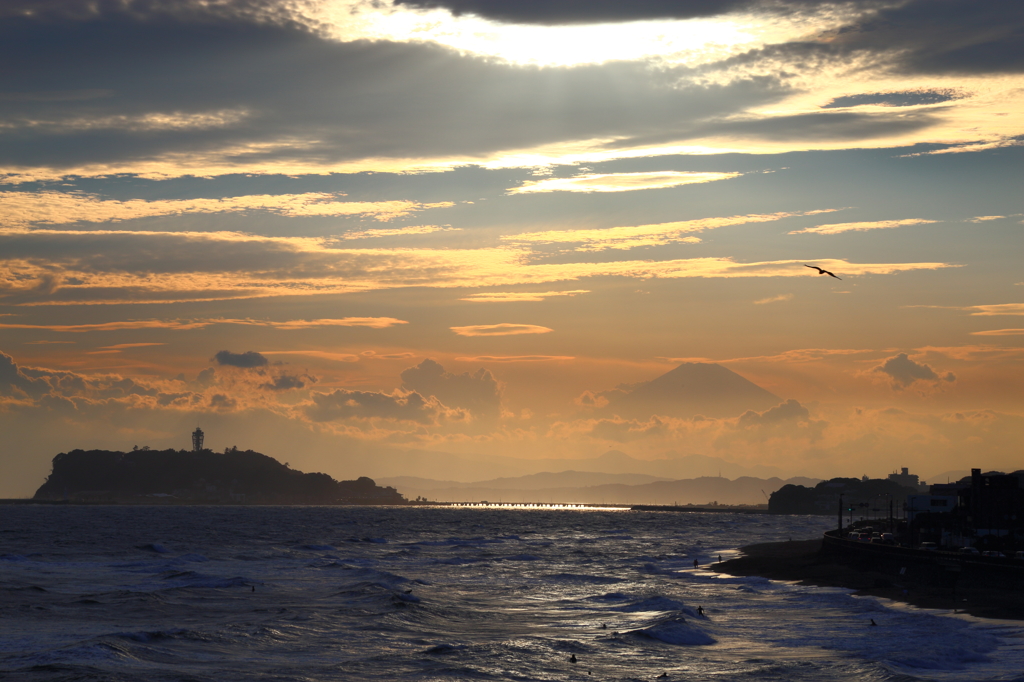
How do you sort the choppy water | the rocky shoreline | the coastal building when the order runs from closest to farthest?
the choppy water
the rocky shoreline
the coastal building

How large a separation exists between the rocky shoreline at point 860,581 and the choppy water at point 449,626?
3.76 meters

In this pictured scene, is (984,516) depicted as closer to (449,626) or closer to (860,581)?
(860,581)

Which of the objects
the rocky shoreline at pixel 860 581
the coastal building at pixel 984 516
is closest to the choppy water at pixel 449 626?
the rocky shoreline at pixel 860 581

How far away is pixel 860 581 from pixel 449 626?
48296mm

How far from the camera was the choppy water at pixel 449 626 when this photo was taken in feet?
161

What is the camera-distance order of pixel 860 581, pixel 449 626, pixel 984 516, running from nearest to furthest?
pixel 449 626
pixel 860 581
pixel 984 516

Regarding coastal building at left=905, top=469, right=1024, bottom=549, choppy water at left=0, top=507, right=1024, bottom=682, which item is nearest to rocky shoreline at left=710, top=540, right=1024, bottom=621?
choppy water at left=0, top=507, right=1024, bottom=682

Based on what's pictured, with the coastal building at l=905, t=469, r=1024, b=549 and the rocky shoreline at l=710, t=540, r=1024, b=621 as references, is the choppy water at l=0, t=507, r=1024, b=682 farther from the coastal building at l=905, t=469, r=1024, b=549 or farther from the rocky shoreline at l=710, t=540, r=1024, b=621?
the coastal building at l=905, t=469, r=1024, b=549

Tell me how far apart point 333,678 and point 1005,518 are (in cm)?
10635

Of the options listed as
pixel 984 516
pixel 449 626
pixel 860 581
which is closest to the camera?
pixel 449 626

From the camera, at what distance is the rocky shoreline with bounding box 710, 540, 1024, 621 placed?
2739 inches

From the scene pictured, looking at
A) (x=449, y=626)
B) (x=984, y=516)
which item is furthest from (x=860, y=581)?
(x=449, y=626)

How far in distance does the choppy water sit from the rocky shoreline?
12.3 ft

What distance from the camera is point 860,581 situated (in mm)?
93312
